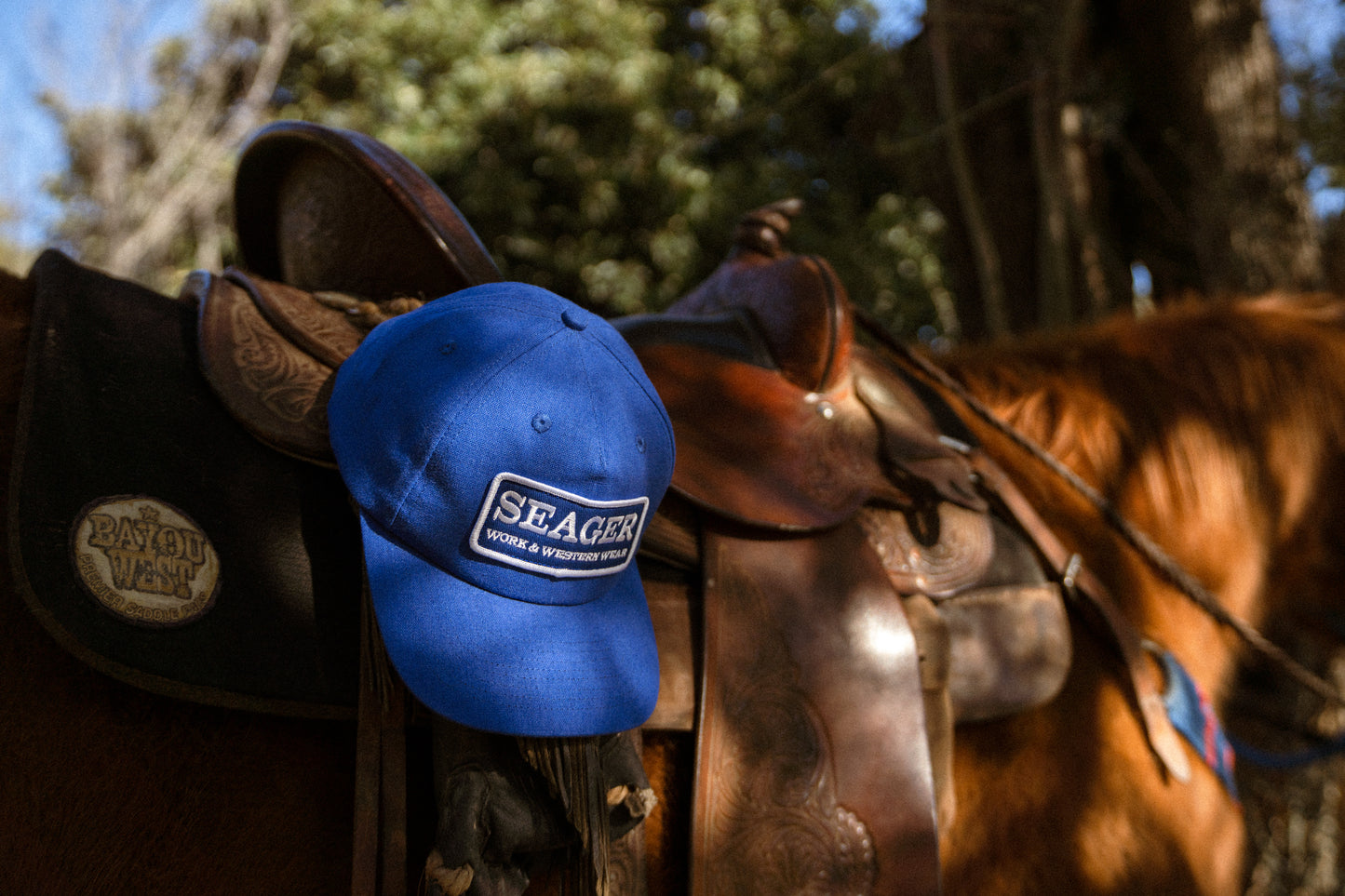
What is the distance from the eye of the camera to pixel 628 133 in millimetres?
5508

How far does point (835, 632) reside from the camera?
106 cm

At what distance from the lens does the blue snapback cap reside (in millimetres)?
733

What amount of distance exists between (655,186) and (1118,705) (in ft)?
15.5

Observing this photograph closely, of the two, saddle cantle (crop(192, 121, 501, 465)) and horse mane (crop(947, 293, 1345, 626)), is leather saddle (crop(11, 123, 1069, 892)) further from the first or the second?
horse mane (crop(947, 293, 1345, 626))

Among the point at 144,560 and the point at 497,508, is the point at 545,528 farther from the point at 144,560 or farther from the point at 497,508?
the point at 144,560

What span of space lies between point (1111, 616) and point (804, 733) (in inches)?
22.6

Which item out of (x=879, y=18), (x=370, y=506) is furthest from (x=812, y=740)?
(x=879, y=18)

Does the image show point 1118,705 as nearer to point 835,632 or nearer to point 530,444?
point 835,632

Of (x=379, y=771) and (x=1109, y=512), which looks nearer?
(x=379, y=771)

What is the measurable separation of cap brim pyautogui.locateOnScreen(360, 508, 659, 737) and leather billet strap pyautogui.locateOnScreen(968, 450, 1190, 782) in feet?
2.57

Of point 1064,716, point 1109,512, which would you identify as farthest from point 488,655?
point 1109,512

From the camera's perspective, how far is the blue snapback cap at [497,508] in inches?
28.9

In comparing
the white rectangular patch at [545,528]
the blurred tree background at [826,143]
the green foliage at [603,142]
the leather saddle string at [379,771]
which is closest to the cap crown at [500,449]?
the white rectangular patch at [545,528]

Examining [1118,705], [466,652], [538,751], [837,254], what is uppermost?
[466,652]
